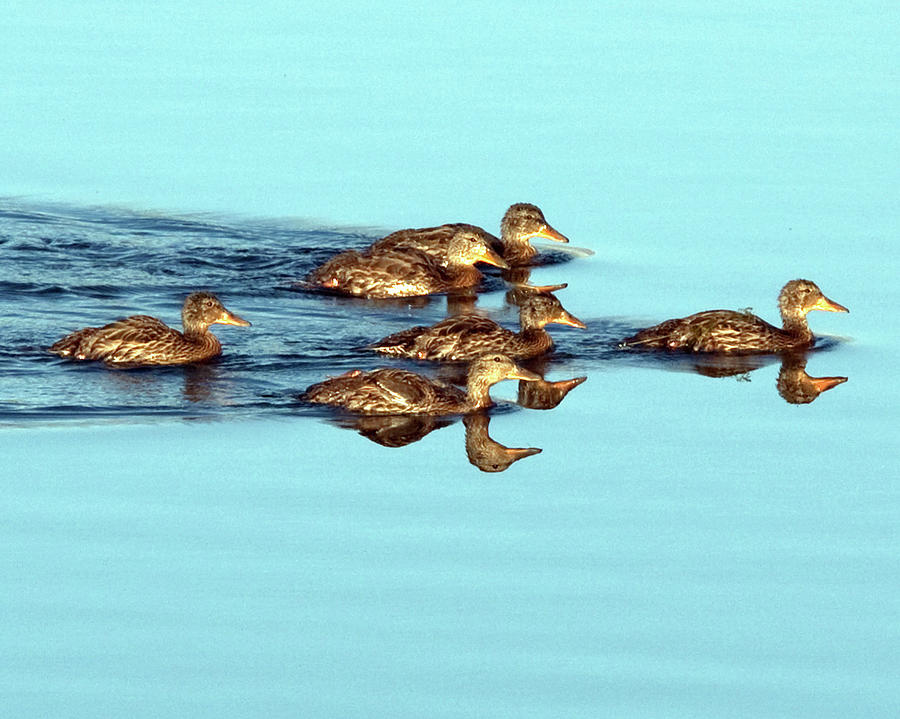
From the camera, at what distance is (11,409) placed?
14.5 metres

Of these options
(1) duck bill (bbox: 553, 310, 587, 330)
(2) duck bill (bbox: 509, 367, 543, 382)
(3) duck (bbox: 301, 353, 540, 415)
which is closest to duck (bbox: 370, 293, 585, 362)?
(1) duck bill (bbox: 553, 310, 587, 330)

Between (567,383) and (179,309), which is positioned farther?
(179,309)

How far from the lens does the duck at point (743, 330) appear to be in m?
16.6

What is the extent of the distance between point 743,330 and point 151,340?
430cm

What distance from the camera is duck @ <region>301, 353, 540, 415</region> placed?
47.9ft

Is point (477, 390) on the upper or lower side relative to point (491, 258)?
lower

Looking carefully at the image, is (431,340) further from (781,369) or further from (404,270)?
(404,270)

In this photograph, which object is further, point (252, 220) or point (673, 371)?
point (252, 220)

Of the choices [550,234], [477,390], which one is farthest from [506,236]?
[477,390]

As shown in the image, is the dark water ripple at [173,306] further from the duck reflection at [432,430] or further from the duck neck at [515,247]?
the duck reflection at [432,430]

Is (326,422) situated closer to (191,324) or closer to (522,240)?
(191,324)

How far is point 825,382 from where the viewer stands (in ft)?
52.4

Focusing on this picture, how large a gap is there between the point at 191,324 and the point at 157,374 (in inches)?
22.1

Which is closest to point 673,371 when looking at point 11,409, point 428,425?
point 428,425
